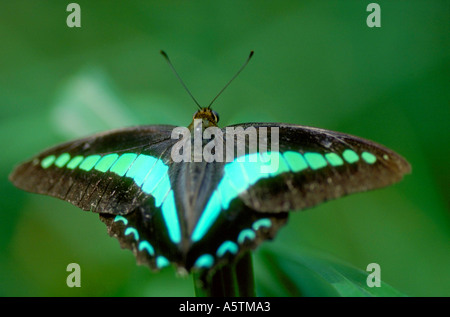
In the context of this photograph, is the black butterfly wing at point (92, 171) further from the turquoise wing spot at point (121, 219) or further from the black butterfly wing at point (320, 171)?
the black butterfly wing at point (320, 171)

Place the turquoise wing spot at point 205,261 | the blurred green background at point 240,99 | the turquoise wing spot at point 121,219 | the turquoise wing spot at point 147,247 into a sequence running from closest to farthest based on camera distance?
1. the turquoise wing spot at point 205,261
2. the turquoise wing spot at point 147,247
3. the turquoise wing spot at point 121,219
4. the blurred green background at point 240,99

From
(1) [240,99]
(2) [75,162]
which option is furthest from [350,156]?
(1) [240,99]

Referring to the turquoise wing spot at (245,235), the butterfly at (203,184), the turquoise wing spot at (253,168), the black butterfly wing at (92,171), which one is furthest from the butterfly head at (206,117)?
the turquoise wing spot at (245,235)

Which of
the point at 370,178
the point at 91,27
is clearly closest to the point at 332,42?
the point at 91,27

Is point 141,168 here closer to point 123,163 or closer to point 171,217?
point 123,163

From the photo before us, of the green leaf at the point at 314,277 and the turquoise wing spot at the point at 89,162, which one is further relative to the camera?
the turquoise wing spot at the point at 89,162

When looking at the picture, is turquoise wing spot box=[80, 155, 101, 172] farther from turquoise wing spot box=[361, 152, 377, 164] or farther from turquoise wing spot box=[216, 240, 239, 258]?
turquoise wing spot box=[361, 152, 377, 164]

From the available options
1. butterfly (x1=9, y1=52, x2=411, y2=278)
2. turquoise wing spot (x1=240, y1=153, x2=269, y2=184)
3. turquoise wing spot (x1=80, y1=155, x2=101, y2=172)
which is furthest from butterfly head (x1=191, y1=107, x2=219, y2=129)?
turquoise wing spot (x1=80, y1=155, x2=101, y2=172)
